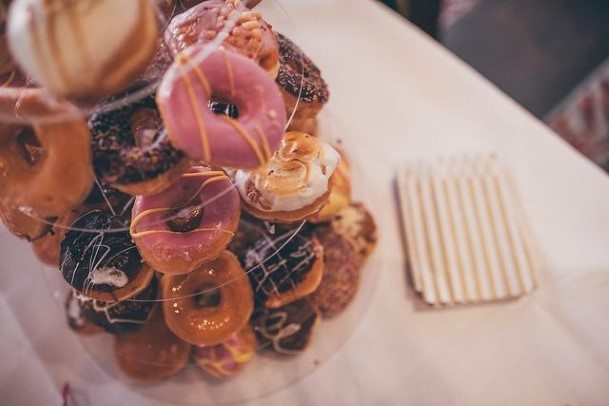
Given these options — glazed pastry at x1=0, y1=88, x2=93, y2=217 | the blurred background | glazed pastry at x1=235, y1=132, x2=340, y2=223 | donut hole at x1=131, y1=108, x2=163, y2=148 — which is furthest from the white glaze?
the blurred background

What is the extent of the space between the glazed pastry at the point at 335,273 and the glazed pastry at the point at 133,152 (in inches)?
21.1

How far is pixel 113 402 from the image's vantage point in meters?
1.25

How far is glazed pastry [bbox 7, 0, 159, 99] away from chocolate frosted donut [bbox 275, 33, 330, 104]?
295mm

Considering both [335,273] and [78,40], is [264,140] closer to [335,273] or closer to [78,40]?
[78,40]

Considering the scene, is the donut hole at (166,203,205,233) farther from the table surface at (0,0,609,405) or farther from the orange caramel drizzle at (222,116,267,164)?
the table surface at (0,0,609,405)

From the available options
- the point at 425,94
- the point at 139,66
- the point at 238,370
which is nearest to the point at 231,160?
the point at 139,66

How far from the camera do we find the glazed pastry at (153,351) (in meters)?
1.21

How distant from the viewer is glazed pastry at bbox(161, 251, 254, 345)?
1.06 metres

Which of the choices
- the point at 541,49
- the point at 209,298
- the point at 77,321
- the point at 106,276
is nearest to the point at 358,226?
the point at 209,298

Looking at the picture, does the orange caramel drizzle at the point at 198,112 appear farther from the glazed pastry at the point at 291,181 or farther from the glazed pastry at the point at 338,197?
the glazed pastry at the point at 338,197

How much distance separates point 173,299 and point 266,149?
18.4 inches

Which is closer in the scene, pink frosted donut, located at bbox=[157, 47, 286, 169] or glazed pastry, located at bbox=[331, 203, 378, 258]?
pink frosted donut, located at bbox=[157, 47, 286, 169]

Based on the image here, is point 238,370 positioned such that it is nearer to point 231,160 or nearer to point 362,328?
point 362,328

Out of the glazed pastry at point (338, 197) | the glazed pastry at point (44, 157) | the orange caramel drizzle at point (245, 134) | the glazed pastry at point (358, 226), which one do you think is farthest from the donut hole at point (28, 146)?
the glazed pastry at point (358, 226)
